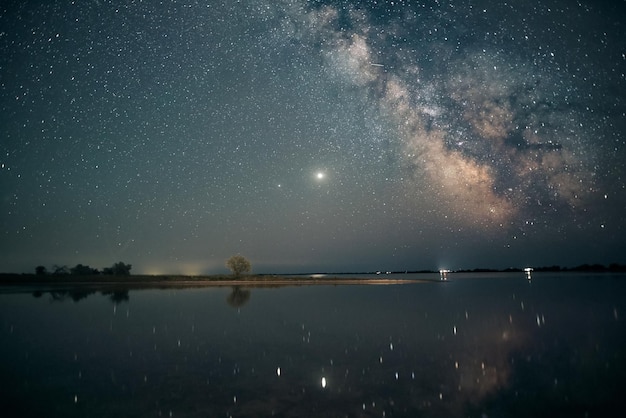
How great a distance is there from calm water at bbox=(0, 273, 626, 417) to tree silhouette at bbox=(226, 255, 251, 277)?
63.2 meters

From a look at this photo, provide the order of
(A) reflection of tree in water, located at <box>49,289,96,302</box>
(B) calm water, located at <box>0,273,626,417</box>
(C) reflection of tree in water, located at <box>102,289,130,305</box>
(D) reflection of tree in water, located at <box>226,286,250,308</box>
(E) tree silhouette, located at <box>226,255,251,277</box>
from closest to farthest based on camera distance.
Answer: (B) calm water, located at <box>0,273,626,417</box>
(D) reflection of tree in water, located at <box>226,286,250,308</box>
(C) reflection of tree in water, located at <box>102,289,130,305</box>
(A) reflection of tree in water, located at <box>49,289,96,302</box>
(E) tree silhouette, located at <box>226,255,251,277</box>

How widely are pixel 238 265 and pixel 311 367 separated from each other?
256ft

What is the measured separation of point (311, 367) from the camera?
13.8 meters

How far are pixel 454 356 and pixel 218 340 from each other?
436 inches

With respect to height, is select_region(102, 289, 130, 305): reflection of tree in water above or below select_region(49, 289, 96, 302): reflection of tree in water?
below

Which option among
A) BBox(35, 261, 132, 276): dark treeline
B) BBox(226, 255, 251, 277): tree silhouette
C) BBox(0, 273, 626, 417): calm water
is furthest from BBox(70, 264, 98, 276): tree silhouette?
BBox(0, 273, 626, 417): calm water

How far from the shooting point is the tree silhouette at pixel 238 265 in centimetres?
8906

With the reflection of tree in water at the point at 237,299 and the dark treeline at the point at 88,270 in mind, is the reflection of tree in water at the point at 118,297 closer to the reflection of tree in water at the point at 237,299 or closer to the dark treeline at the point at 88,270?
the reflection of tree in water at the point at 237,299

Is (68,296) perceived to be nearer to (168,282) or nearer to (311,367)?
(168,282)

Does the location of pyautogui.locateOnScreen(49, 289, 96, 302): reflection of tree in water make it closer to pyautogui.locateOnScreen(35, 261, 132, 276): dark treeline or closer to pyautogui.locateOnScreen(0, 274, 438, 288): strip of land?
pyautogui.locateOnScreen(0, 274, 438, 288): strip of land

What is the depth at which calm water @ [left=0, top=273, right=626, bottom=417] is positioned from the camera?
32.8 ft

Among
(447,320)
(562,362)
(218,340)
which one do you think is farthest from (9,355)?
(447,320)

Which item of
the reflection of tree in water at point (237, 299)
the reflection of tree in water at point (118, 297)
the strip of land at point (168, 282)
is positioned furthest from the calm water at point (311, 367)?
the strip of land at point (168, 282)

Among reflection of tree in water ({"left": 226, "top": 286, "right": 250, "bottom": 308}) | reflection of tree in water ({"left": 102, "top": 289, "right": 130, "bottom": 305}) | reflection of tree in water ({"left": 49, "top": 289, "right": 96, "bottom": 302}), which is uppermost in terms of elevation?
reflection of tree in water ({"left": 49, "top": 289, "right": 96, "bottom": 302})
